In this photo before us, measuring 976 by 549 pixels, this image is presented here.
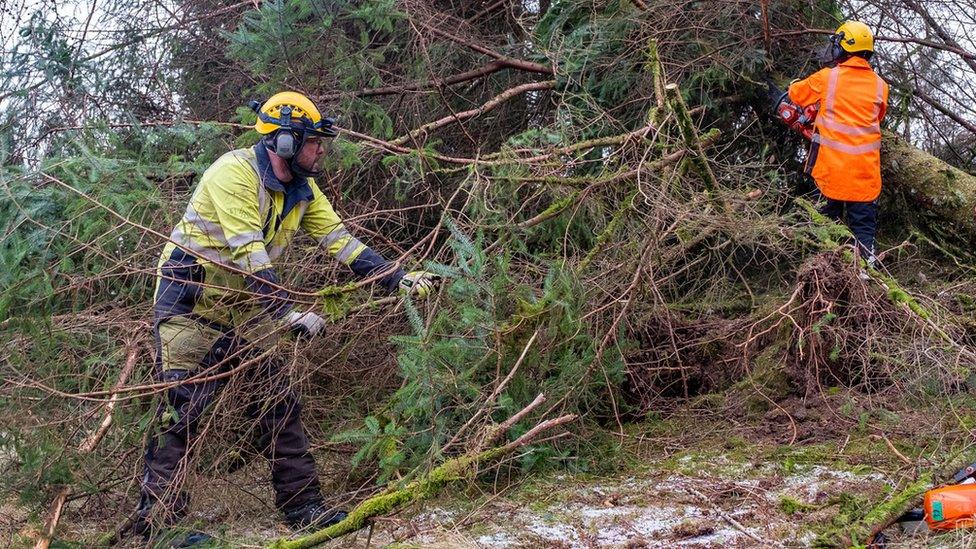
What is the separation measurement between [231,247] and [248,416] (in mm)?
858

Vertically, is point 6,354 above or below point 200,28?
below

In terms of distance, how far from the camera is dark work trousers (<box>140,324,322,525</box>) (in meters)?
4.00

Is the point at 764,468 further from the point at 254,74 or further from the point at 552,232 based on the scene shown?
the point at 254,74

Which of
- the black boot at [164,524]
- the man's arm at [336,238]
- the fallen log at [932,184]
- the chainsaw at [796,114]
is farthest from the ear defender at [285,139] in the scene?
the fallen log at [932,184]

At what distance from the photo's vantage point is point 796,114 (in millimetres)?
6078

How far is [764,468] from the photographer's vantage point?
4.41 metres

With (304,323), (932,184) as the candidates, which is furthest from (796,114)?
(304,323)

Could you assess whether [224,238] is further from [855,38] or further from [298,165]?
[855,38]

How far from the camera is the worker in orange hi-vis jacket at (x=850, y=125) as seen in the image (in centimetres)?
601

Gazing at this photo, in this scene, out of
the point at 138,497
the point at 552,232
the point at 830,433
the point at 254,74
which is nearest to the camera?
the point at 138,497

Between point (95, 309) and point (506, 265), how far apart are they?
1.95 m

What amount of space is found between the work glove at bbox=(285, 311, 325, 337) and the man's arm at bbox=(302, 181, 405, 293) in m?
0.47

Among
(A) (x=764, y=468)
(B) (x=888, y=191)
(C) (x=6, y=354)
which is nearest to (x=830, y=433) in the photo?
(A) (x=764, y=468)

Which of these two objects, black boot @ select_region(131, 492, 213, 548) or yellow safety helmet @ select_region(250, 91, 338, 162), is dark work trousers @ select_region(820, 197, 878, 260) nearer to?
yellow safety helmet @ select_region(250, 91, 338, 162)
